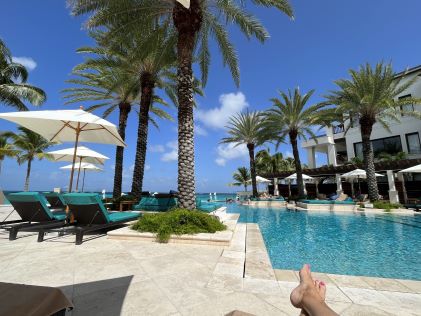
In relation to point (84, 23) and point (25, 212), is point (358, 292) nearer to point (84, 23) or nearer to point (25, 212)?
point (25, 212)

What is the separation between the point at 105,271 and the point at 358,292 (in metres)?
3.96

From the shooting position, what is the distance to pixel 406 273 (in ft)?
16.8

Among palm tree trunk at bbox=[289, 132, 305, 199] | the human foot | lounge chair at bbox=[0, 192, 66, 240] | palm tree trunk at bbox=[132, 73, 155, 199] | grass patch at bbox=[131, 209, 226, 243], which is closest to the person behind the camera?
the human foot

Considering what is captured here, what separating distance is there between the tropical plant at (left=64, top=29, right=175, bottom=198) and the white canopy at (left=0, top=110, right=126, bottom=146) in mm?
4980

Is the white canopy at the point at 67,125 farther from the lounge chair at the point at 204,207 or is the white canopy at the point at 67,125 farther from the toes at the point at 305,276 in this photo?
the toes at the point at 305,276

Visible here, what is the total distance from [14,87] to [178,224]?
1892cm

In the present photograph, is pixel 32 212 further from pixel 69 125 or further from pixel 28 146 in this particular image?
pixel 28 146

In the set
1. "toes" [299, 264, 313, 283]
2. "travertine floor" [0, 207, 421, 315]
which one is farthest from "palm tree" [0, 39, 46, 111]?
"toes" [299, 264, 313, 283]

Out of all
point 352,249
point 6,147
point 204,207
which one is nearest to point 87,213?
point 204,207

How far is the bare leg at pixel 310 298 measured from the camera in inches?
66.1

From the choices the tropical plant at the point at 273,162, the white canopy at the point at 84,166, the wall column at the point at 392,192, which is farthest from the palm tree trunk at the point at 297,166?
the tropical plant at the point at 273,162

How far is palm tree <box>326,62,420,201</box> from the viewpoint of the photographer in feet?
55.9

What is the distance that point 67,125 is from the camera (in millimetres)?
7523

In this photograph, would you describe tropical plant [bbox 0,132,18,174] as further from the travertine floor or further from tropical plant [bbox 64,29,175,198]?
the travertine floor
